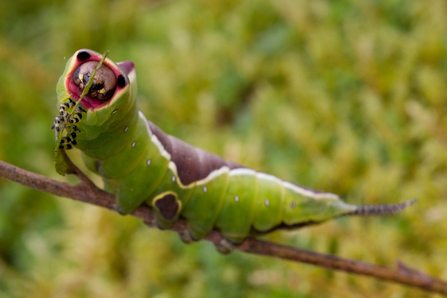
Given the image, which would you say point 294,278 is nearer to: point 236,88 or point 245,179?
point 245,179

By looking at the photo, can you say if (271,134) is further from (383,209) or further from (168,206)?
(168,206)

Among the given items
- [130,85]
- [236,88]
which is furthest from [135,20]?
[130,85]

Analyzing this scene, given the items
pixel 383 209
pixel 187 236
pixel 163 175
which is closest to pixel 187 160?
pixel 163 175

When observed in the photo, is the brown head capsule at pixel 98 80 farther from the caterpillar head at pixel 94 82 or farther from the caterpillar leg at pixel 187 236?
the caterpillar leg at pixel 187 236

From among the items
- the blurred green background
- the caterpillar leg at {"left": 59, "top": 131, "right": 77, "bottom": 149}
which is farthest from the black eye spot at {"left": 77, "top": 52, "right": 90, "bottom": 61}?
the blurred green background

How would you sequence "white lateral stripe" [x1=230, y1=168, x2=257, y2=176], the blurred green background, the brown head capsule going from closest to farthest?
the brown head capsule
"white lateral stripe" [x1=230, y1=168, x2=257, y2=176]
the blurred green background

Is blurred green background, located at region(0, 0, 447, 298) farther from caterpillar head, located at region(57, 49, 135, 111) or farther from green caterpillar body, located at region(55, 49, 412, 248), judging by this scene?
caterpillar head, located at region(57, 49, 135, 111)
